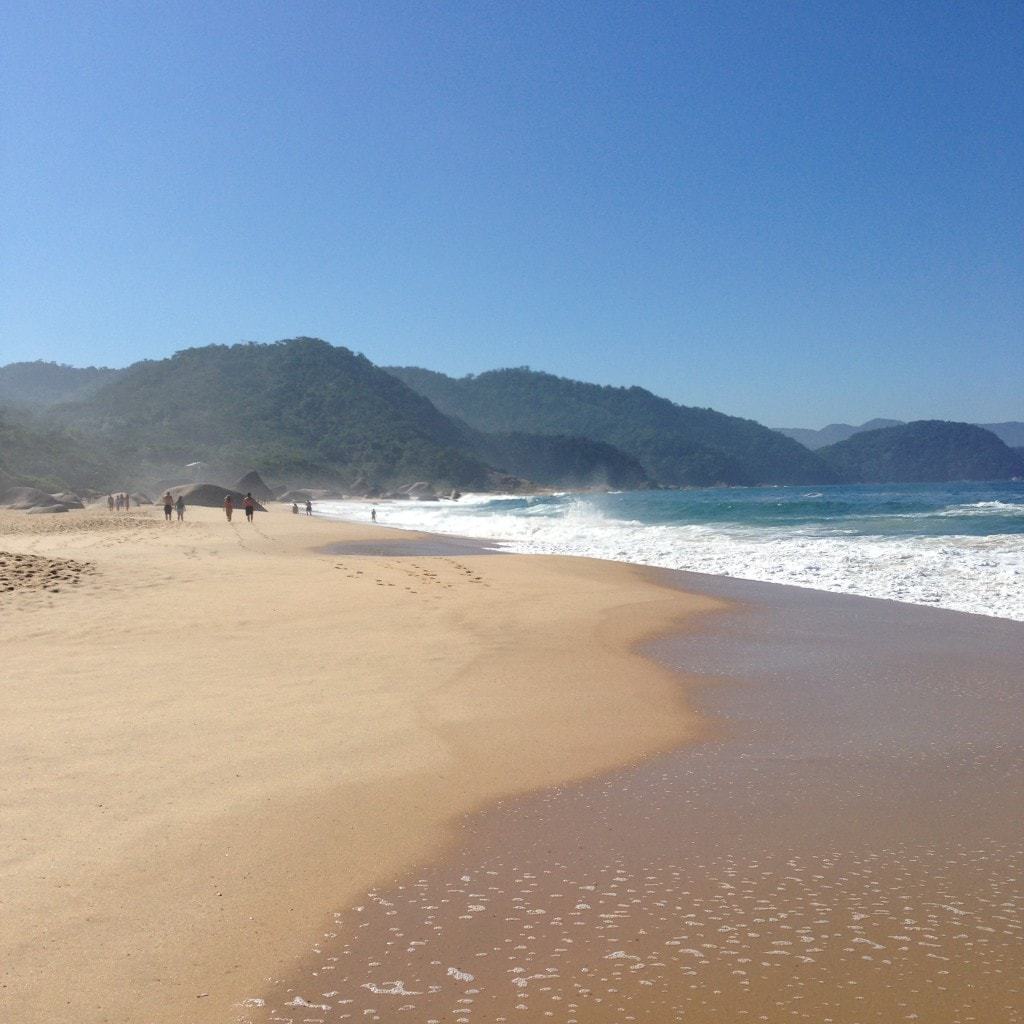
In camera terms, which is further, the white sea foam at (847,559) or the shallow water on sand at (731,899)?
the white sea foam at (847,559)

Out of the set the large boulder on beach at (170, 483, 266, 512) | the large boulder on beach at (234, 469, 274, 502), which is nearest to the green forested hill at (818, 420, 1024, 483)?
the large boulder on beach at (234, 469, 274, 502)

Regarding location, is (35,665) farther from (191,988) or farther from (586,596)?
(586,596)

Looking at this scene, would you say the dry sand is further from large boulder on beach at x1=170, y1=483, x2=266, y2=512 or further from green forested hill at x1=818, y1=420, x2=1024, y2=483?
green forested hill at x1=818, y1=420, x2=1024, y2=483

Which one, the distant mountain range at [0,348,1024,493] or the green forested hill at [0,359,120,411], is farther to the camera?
the green forested hill at [0,359,120,411]

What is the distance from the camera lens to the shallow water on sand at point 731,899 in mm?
2824

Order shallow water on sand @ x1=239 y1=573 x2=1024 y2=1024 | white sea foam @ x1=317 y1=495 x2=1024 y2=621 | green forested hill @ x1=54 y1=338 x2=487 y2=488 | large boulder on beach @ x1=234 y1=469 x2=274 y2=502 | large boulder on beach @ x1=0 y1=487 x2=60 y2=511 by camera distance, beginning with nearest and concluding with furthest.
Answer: shallow water on sand @ x1=239 y1=573 x2=1024 y2=1024
white sea foam @ x1=317 y1=495 x2=1024 y2=621
large boulder on beach @ x1=0 y1=487 x2=60 y2=511
large boulder on beach @ x1=234 y1=469 x2=274 y2=502
green forested hill @ x1=54 y1=338 x2=487 y2=488

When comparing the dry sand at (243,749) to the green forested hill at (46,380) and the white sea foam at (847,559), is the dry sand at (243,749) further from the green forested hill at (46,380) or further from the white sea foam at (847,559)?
the green forested hill at (46,380)

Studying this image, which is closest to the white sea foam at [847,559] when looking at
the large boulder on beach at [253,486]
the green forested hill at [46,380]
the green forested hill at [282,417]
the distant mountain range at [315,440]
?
the large boulder on beach at [253,486]

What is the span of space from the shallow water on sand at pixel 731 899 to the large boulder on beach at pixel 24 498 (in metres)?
46.1

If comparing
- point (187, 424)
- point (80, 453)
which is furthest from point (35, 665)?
point (187, 424)

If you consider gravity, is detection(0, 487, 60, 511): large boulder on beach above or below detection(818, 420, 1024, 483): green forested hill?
below

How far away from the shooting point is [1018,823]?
426cm

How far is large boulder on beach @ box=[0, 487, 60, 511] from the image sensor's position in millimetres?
44438

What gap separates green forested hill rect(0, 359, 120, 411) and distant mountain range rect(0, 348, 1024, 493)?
1.24ft
